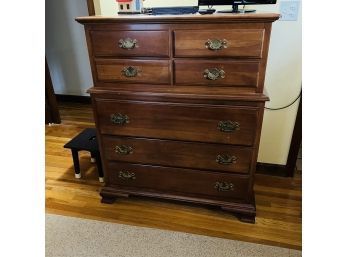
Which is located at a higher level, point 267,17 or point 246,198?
point 267,17

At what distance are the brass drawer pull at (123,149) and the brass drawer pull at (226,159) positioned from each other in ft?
1.78

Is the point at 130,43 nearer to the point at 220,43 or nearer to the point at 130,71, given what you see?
the point at 130,71

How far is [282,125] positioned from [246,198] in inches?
25.0

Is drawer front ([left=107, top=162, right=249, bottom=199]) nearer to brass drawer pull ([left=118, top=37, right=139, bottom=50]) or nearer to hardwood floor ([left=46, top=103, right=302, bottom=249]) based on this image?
hardwood floor ([left=46, top=103, right=302, bottom=249])

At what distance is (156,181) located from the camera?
1615 millimetres

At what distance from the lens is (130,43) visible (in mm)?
1269

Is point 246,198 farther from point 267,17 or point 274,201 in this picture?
point 267,17

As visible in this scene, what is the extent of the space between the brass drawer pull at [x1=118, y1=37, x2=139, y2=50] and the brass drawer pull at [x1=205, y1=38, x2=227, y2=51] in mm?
370

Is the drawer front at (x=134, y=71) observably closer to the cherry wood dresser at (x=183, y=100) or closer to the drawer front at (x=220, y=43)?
the cherry wood dresser at (x=183, y=100)

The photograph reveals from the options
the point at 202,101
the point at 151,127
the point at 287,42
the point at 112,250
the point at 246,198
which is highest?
the point at 287,42

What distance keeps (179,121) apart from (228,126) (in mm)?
269

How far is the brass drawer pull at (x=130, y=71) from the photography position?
1.32 m
